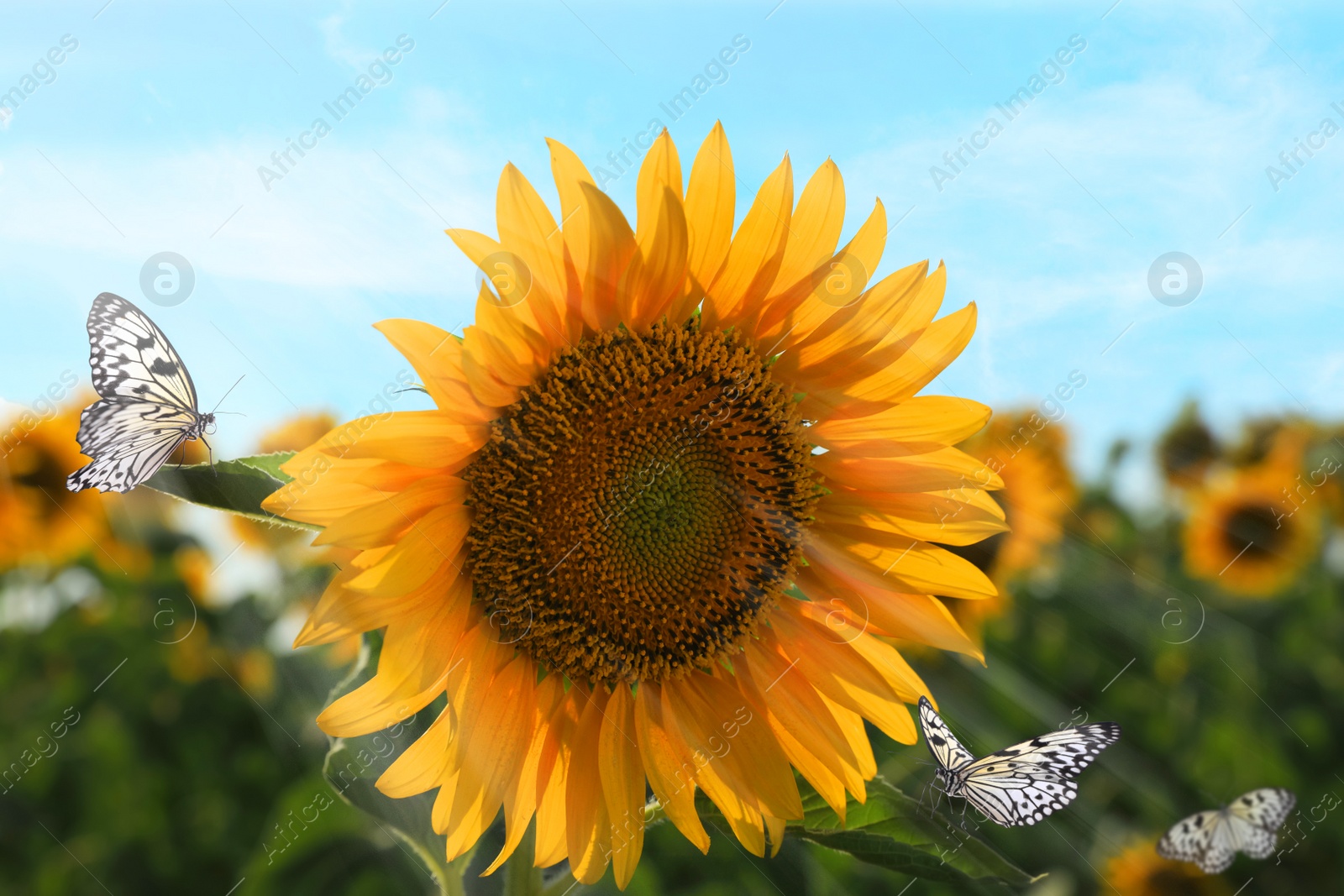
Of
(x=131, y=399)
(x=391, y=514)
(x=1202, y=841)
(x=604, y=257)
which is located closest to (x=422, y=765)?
(x=391, y=514)

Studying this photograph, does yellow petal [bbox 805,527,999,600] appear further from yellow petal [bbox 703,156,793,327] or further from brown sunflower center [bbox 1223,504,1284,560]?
brown sunflower center [bbox 1223,504,1284,560]

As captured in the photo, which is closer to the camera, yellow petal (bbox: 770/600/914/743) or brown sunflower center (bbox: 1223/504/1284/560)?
yellow petal (bbox: 770/600/914/743)

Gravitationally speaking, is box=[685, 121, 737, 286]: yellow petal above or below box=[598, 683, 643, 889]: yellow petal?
above

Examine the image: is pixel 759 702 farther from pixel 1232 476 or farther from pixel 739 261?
pixel 1232 476

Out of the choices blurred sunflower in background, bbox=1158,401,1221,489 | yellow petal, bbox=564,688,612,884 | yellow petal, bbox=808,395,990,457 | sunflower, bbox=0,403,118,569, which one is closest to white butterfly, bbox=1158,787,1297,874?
yellow petal, bbox=808,395,990,457

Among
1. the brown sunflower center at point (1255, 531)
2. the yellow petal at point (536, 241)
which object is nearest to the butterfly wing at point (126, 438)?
the yellow petal at point (536, 241)

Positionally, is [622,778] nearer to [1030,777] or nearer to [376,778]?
[376,778]
